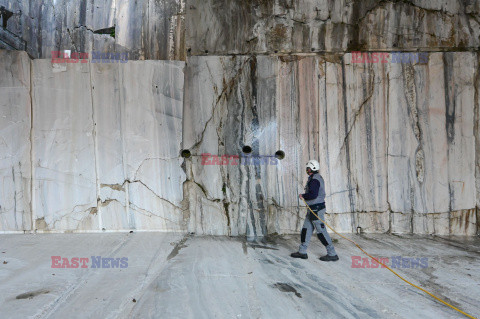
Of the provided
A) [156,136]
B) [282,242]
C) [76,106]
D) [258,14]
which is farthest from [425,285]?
[76,106]

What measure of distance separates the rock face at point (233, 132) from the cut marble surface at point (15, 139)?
2 centimetres

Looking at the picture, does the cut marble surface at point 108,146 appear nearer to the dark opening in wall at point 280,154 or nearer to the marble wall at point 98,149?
the marble wall at point 98,149

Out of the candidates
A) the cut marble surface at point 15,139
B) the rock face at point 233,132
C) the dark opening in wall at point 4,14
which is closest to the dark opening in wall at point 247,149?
the rock face at point 233,132

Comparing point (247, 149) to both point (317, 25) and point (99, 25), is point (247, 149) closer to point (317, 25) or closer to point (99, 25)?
point (317, 25)

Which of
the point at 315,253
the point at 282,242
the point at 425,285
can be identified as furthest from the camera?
the point at 282,242

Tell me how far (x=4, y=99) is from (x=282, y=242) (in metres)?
4.63

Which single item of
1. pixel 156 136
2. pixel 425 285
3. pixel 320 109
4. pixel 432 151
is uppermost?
pixel 320 109

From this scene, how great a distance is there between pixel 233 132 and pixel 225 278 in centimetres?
211

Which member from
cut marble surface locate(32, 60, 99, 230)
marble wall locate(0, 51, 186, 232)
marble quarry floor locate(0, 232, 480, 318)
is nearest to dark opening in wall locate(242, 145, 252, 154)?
marble wall locate(0, 51, 186, 232)

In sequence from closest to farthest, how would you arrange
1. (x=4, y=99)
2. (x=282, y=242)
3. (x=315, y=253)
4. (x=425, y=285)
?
(x=425, y=285), (x=315, y=253), (x=282, y=242), (x=4, y=99)

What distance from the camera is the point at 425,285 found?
272 cm

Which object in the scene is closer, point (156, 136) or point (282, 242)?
point (282, 242)

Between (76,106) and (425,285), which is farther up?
(76,106)

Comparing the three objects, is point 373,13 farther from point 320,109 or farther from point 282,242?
point 282,242
